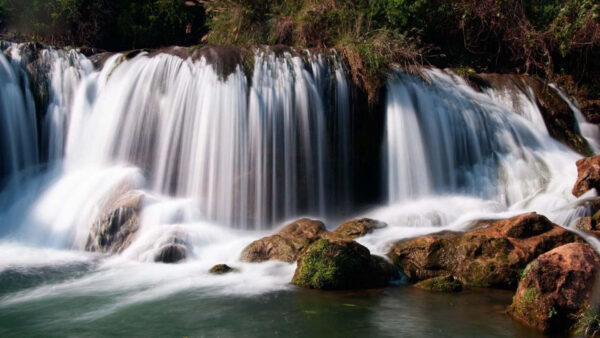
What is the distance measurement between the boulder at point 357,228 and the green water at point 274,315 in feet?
6.30

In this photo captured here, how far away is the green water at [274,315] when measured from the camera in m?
5.55

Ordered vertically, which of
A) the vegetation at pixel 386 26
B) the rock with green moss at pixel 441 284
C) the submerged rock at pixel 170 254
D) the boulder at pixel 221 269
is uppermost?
the vegetation at pixel 386 26

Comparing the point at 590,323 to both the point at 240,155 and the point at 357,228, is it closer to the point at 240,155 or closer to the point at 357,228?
the point at 357,228

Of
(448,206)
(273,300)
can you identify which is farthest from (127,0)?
(273,300)

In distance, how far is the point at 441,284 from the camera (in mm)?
6957

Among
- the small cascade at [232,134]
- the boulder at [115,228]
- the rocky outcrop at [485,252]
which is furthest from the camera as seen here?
the small cascade at [232,134]

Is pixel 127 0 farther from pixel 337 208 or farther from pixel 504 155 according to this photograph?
pixel 504 155

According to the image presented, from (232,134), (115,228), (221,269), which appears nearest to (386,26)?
(232,134)

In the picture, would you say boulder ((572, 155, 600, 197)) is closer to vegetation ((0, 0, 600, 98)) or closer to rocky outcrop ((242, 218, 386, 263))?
rocky outcrop ((242, 218, 386, 263))

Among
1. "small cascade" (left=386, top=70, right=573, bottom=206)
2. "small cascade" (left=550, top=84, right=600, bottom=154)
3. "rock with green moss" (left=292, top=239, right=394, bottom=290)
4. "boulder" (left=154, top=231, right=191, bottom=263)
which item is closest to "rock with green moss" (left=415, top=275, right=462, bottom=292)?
"rock with green moss" (left=292, top=239, right=394, bottom=290)

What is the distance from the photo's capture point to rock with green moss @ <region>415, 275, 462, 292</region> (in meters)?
6.89

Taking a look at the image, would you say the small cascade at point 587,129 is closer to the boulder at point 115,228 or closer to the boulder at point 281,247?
the boulder at point 281,247

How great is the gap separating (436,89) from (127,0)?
1031 centimetres

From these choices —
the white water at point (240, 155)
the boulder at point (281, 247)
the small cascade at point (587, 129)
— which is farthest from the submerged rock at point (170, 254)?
the small cascade at point (587, 129)
